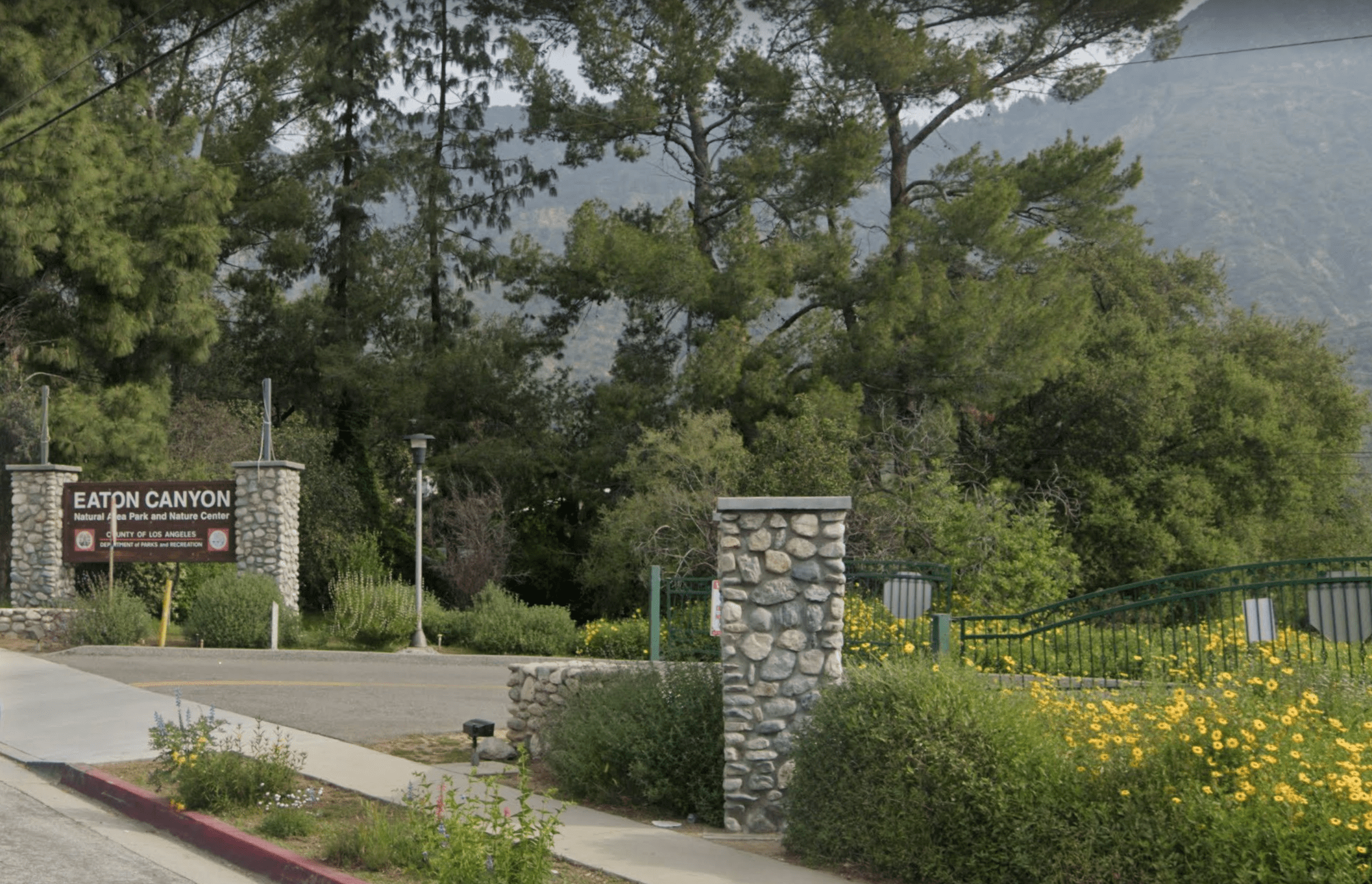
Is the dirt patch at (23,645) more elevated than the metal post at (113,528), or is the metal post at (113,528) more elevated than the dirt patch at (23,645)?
the metal post at (113,528)

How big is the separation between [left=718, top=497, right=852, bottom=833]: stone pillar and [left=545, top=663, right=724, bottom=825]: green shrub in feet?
1.86

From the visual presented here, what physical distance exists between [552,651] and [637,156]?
15.9 meters

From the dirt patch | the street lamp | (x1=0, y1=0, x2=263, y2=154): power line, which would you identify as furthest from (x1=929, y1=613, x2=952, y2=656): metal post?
the dirt patch

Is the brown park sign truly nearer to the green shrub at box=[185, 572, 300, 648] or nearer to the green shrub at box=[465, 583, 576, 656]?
the green shrub at box=[185, 572, 300, 648]

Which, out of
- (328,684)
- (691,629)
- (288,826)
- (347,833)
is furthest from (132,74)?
(347,833)

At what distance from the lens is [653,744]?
10.4 metres

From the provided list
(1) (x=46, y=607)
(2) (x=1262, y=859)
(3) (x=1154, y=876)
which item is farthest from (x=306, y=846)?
(1) (x=46, y=607)

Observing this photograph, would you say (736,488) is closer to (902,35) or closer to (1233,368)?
(902,35)

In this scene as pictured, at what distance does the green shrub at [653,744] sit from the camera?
10336 millimetres

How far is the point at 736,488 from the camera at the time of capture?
86.6 ft

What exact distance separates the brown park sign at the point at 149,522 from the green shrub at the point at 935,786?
59.0 feet

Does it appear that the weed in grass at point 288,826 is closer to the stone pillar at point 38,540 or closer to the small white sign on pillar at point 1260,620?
the small white sign on pillar at point 1260,620

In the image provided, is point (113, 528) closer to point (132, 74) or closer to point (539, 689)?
point (132, 74)

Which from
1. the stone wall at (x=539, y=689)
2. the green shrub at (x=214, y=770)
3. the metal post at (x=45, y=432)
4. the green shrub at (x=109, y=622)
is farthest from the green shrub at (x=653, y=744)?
the metal post at (x=45, y=432)
